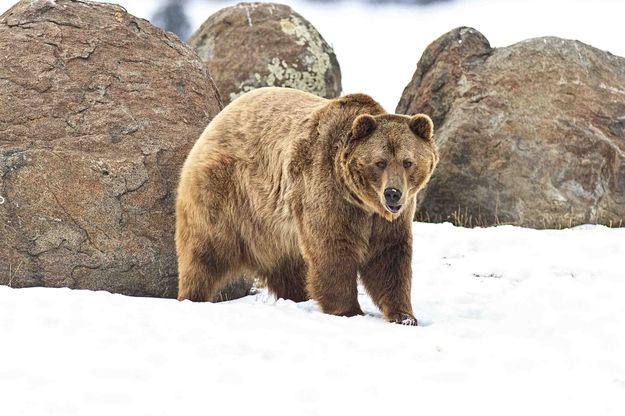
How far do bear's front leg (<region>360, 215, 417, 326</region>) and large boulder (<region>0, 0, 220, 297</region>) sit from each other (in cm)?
195

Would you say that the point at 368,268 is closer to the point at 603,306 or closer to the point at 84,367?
the point at 603,306

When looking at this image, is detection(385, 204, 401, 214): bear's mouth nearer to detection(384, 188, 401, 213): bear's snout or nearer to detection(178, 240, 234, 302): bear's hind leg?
detection(384, 188, 401, 213): bear's snout

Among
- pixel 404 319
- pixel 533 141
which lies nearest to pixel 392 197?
pixel 404 319

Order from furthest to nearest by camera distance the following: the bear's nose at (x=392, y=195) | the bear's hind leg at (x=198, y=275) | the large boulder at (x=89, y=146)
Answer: the large boulder at (x=89, y=146) → the bear's hind leg at (x=198, y=275) → the bear's nose at (x=392, y=195)

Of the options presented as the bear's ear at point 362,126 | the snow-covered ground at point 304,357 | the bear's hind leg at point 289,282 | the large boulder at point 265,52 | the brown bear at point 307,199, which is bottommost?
the bear's hind leg at point 289,282

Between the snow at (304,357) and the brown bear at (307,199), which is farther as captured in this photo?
the brown bear at (307,199)

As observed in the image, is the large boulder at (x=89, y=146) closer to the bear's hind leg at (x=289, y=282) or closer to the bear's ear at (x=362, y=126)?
the bear's hind leg at (x=289, y=282)

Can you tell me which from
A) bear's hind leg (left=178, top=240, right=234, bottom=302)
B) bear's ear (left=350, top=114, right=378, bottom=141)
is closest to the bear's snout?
bear's ear (left=350, top=114, right=378, bottom=141)

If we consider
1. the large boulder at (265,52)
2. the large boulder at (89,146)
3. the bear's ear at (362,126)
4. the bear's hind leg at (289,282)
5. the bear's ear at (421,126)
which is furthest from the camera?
the large boulder at (265,52)

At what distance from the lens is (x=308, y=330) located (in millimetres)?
4809

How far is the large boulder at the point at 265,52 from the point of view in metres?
13.7

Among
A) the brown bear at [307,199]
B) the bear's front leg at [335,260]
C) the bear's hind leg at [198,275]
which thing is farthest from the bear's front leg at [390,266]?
the bear's hind leg at [198,275]

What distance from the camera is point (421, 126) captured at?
5707 millimetres

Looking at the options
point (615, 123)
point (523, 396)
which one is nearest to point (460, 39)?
point (615, 123)
